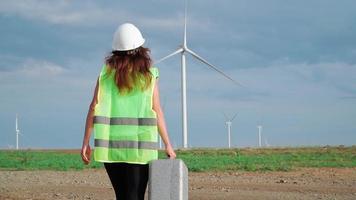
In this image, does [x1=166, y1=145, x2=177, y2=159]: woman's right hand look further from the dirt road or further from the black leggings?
the dirt road

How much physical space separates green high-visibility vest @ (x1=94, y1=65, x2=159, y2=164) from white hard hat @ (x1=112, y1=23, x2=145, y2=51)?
0.36m

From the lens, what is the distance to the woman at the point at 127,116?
203 inches

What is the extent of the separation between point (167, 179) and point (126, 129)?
52 cm

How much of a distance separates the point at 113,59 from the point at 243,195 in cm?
986

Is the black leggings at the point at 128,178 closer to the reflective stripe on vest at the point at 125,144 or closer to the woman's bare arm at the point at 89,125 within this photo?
the reflective stripe on vest at the point at 125,144

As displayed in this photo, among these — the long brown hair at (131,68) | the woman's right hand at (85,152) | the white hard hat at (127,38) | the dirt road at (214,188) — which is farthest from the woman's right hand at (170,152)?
the dirt road at (214,188)

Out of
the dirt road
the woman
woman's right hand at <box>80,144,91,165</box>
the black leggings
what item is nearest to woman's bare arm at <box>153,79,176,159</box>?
A: the woman

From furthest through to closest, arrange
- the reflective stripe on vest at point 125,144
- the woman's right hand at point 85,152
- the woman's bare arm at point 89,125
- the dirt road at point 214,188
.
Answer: the dirt road at point 214,188 < the woman's right hand at point 85,152 < the woman's bare arm at point 89,125 < the reflective stripe on vest at point 125,144

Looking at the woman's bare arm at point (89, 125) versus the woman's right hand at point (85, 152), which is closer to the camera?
the woman's bare arm at point (89, 125)

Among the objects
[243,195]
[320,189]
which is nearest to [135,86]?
[243,195]

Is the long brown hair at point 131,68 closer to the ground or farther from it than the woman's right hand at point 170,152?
farther from it

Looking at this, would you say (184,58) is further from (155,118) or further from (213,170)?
(155,118)

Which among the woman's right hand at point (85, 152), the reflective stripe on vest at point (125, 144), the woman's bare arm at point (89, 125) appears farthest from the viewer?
the woman's right hand at point (85, 152)

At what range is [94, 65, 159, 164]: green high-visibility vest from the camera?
5.16 meters
